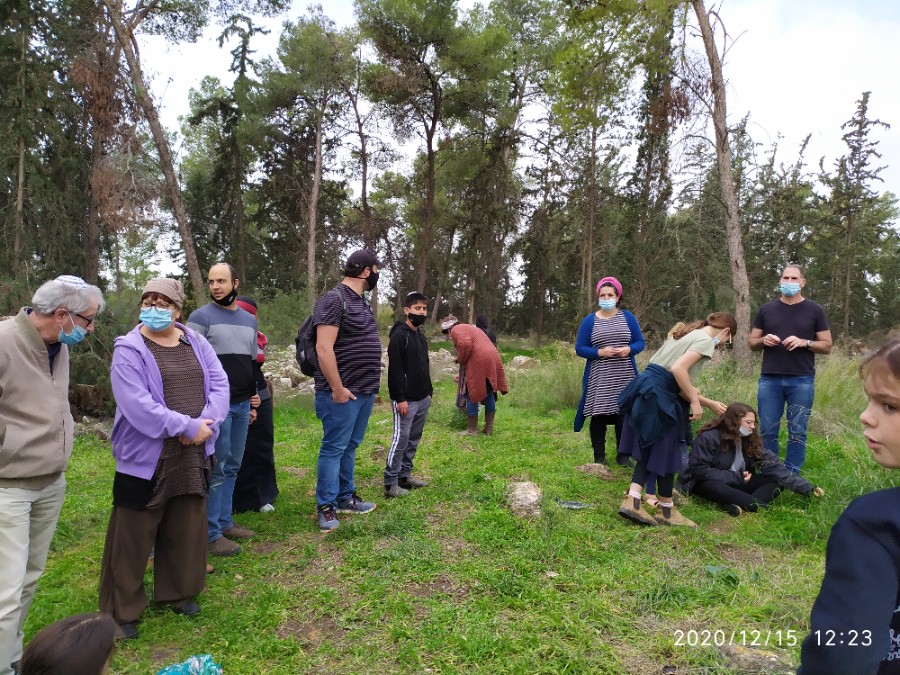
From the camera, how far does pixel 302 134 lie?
2162 cm

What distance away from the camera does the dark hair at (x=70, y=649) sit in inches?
63.9

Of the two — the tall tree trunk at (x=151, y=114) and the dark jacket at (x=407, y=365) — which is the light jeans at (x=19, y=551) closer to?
the dark jacket at (x=407, y=365)

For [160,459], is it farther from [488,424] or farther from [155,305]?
[488,424]

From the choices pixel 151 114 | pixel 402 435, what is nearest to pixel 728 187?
pixel 402 435

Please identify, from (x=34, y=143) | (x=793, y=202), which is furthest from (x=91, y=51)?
(x=793, y=202)

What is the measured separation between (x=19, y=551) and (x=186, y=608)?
3.11 feet

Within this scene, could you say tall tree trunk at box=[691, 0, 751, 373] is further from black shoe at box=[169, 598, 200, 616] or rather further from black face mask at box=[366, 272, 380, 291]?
black shoe at box=[169, 598, 200, 616]

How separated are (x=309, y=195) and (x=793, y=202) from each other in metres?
19.3

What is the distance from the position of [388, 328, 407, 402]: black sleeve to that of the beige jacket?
261 centimetres

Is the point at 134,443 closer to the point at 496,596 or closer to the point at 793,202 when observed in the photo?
the point at 496,596

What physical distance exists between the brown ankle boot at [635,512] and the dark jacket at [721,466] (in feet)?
2.89

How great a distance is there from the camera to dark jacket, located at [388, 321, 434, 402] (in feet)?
16.2

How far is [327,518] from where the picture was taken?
4410 millimetres

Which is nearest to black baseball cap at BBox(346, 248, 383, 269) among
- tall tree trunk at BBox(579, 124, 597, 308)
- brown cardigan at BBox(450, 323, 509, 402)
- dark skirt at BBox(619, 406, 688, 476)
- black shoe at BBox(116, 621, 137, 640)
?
dark skirt at BBox(619, 406, 688, 476)
